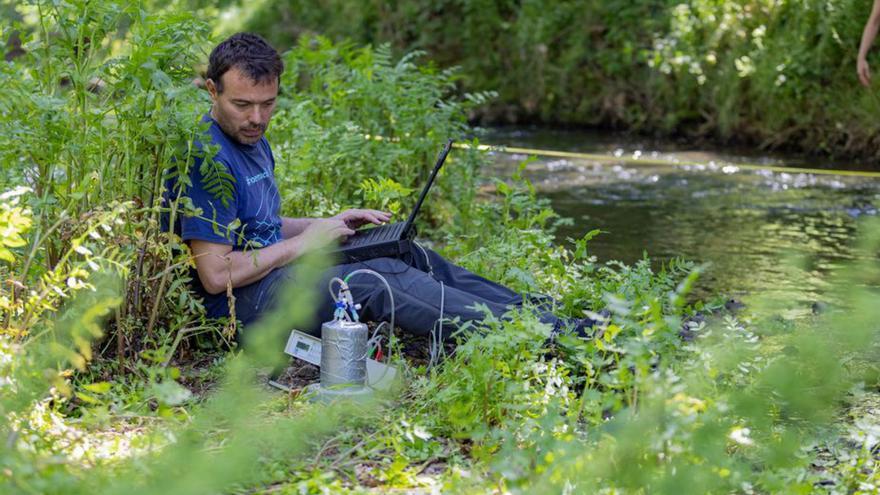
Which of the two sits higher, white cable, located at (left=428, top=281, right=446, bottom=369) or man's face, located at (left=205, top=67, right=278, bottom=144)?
man's face, located at (left=205, top=67, right=278, bottom=144)

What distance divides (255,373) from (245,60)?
127cm

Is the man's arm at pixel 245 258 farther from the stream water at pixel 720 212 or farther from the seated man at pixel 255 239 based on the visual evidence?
the stream water at pixel 720 212

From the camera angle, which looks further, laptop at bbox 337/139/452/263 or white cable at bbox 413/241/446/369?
laptop at bbox 337/139/452/263

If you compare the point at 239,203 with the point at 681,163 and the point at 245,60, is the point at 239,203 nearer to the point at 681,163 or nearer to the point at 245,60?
the point at 245,60

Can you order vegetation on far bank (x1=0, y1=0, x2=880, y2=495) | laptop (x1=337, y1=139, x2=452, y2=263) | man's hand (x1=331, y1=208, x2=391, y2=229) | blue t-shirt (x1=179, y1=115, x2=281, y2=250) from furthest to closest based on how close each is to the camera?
man's hand (x1=331, y1=208, x2=391, y2=229), laptop (x1=337, y1=139, x2=452, y2=263), blue t-shirt (x1=179, y1=115, x2=281, y2=250), vegetation on far bank (x1=0, y1=0, x2=880, y2=495)

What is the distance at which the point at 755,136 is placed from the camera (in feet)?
39.7

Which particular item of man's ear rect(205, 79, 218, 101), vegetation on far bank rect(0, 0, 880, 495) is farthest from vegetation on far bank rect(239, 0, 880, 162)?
man's ear rect(205, 79, 218, 101)

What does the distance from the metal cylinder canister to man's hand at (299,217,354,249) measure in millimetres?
641

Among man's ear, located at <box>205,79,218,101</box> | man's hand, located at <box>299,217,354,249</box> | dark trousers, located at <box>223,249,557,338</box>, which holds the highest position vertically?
man's ear, located at <box>205,79,218,101</box>

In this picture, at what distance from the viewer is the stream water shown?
694cm

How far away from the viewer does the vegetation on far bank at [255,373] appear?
2768 mm

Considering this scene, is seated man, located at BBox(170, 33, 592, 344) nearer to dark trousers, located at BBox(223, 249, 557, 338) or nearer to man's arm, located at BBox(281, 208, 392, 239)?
dark trousers, located at BBox(223, 249, 557, 338)

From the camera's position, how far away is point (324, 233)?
4.48m

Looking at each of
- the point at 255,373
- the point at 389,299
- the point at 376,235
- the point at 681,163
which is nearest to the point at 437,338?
the point at 389,299
